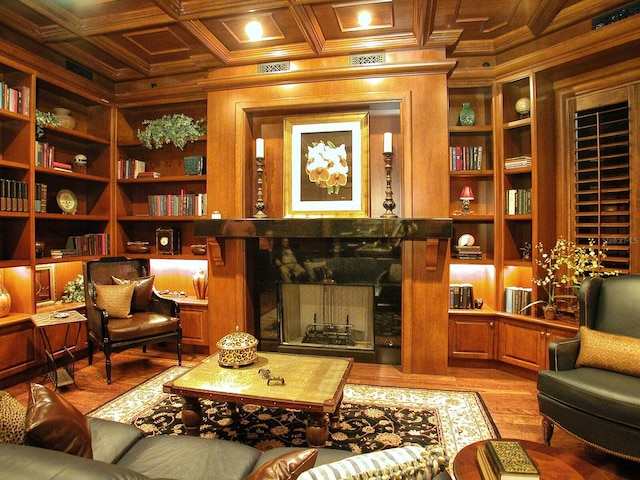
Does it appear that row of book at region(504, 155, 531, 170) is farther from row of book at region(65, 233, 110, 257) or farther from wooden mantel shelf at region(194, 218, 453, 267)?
row of book at region(65, 233, 110, 257)

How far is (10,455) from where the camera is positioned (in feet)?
→ 3.07

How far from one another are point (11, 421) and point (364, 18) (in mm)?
3407

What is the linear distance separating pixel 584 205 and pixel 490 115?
49.4 inches

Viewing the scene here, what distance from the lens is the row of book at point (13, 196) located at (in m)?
3.41

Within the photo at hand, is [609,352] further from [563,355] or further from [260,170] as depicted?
[260,170]

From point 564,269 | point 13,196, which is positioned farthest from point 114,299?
point 564,269

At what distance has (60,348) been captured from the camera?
375cm

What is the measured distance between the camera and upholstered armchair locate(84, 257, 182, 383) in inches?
138

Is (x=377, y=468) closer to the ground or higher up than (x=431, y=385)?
higher up

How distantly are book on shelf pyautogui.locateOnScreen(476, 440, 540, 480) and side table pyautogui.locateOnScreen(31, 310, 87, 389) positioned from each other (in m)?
3.20

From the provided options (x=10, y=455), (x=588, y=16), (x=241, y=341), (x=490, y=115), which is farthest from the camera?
(x=490, y=115)

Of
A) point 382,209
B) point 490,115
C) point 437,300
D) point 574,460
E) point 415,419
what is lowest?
point 415,419

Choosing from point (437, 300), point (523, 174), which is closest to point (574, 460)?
point (437, 300)

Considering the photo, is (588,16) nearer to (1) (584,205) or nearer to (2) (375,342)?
(1) (584,205)
